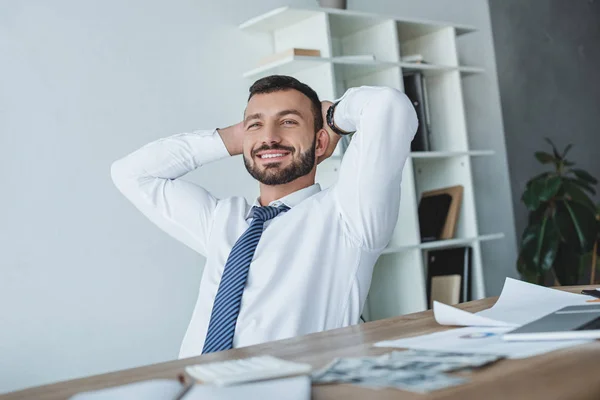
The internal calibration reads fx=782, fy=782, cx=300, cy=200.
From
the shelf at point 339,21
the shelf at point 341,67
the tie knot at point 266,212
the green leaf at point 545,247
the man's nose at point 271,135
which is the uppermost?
the shelf at point 339,21

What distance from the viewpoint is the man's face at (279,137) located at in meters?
2.14

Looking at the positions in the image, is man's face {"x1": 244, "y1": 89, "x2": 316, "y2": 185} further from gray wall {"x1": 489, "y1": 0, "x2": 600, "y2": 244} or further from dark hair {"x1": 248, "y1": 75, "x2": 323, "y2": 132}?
gray wall {"x1": 489, "y1": 0, "x2": 600, "y2": 244}

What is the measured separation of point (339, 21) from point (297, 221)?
165cm

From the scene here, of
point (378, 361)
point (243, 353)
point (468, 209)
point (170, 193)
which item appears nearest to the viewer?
point (378, 361)

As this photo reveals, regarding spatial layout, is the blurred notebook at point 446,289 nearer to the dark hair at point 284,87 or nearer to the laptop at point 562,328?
the dark hair at point 284,87

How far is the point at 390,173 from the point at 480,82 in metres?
2.64

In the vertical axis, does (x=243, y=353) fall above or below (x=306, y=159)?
below

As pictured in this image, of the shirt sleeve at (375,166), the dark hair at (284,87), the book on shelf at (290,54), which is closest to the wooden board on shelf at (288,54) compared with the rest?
the book on shelf at (290,54)

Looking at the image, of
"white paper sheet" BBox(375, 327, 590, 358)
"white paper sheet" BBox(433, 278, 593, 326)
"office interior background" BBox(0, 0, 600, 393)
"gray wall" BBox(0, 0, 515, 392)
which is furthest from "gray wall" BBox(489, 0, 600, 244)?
"white paper sheet" BBox(375, 327, 590, 358)

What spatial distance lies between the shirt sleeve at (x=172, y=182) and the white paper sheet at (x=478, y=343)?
50.8 inches

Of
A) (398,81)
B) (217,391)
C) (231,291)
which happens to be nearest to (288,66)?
(398,81)

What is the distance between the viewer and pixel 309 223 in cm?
201

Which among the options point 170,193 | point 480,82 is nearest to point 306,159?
point 170,193

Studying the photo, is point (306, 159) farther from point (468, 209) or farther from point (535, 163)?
point (535, 163)
